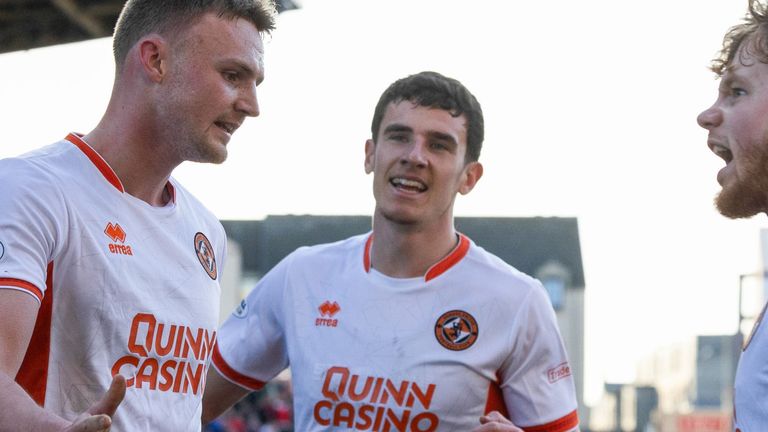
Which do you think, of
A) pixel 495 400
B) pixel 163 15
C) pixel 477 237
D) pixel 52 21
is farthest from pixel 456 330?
pixel 477 237

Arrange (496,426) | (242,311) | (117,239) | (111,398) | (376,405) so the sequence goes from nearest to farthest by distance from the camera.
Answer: (111,398) → (117,239) → (496,426) → (376,405) → (242,311)

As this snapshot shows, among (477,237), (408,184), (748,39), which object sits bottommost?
(408,184)

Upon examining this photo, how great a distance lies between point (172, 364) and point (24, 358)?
56 cm

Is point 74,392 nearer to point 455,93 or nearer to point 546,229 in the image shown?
point 455,93

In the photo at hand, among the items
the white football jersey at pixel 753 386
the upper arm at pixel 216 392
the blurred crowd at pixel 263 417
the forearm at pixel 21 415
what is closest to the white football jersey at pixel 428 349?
the upper arm at pixel 216 392

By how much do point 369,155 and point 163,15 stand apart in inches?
66.1

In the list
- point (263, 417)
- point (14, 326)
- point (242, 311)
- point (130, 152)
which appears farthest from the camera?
point (263, 417)

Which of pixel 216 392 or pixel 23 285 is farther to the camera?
pixel 216 392

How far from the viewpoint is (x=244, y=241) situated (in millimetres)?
53031

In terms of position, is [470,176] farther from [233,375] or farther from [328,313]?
[233,375]

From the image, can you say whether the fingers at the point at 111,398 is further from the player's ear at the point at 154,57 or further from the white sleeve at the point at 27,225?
the player's ear at the point at 154,57

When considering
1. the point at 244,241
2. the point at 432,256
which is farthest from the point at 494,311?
the point at 244,241

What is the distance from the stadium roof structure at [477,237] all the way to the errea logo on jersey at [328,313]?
150 ft

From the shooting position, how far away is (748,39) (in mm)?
4531
